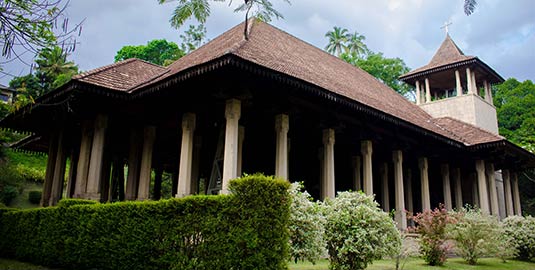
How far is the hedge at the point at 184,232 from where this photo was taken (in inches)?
253

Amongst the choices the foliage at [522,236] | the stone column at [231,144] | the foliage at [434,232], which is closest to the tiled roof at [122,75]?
the stone column at [231,144]

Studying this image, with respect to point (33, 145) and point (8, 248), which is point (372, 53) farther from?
point (8, 248)

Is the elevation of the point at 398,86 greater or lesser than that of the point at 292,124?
greater

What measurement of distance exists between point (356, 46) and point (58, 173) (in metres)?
36.1

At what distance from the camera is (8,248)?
10969 millimetres

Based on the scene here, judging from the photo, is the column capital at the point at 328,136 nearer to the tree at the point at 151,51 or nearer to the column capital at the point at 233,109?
the column capital at the point at 233,109

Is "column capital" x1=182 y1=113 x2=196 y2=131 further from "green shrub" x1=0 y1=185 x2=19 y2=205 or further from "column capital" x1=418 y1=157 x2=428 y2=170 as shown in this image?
"green shrub" x1=0 y1=185 x2=19 y2=205

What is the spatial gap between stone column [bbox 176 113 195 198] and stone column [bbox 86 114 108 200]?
92.9 inches

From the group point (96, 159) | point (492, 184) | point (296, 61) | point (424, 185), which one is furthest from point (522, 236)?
point (96, 159)

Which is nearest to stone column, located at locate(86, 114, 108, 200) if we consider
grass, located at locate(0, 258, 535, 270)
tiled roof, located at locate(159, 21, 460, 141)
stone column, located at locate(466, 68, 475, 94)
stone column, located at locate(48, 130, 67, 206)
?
tiled roof, located at locate(159, 21, 460, 141)

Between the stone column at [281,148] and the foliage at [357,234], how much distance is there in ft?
10.9

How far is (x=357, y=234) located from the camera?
7699 mm

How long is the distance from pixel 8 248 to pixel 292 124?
8.31 m

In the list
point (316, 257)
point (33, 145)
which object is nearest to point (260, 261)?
point (316, 257)
